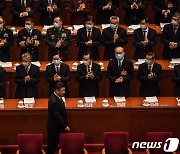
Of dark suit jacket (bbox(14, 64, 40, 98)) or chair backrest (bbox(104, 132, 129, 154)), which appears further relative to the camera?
dark suit jacket (bbox(14, 64, 40, 98))

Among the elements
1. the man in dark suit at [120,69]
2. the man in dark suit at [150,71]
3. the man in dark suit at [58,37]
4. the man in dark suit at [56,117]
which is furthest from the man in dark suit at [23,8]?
the man in dark suit at [56,117]

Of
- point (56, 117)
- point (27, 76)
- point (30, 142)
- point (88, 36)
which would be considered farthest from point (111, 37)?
point (30, 142)

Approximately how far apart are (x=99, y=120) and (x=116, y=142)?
78cm

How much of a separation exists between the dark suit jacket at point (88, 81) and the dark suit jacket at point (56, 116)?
4.40 feet

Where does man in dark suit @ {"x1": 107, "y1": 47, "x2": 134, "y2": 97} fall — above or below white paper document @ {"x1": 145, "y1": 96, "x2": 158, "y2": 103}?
above

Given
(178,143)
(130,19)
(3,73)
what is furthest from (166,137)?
(130,19)

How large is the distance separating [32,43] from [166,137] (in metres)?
3.70

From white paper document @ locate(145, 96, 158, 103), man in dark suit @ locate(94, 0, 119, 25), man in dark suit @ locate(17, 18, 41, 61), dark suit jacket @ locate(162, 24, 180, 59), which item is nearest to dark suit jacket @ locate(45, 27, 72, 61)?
man in dark suit @ locate(17, 18, 41, 61)

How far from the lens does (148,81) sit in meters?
11.6

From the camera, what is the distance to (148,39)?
12469mm

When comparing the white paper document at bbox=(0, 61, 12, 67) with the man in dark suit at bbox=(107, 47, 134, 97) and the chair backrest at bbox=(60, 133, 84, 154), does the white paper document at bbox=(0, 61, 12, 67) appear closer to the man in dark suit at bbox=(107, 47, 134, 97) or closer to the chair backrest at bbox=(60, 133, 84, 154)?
the man in dark suit at bbox=(107, 47, 134, 97)

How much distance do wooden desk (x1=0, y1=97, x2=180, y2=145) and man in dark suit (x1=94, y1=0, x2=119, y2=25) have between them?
Result: 10.4ft

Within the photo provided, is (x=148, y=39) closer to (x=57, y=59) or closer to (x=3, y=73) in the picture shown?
(x=57, y=59)

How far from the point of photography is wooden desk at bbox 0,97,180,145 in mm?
10844
